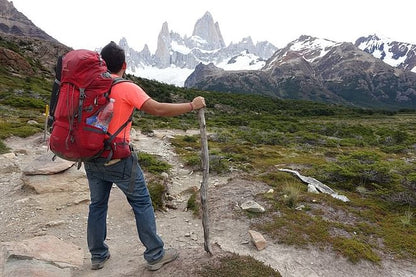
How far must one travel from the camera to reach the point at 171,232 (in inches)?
253

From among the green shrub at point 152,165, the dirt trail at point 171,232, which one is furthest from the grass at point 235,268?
the green shrub at point 152,165

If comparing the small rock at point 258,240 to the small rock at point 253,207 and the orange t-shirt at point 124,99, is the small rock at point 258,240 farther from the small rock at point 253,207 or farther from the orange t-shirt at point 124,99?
the orange t-shirt at point 124,99

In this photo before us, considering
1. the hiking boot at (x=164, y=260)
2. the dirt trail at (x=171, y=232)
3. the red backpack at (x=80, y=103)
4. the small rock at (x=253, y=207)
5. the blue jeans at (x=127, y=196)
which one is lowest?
the dirt trail at (x=171, y=232)

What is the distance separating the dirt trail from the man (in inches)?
12.5

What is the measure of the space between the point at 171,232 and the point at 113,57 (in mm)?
4119

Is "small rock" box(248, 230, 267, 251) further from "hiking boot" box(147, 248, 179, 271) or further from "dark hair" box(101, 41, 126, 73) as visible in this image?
"dark hair" box(101, 41, 126, 73)

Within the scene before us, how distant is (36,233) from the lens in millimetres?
5820

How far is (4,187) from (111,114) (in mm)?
6802

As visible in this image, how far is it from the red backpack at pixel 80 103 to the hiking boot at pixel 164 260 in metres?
1.88

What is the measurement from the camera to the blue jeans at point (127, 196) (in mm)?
3904

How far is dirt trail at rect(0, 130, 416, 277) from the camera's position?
4.75 meters

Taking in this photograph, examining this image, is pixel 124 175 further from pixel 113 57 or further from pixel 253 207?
pixel 253 207

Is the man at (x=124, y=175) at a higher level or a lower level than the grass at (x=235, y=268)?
higher

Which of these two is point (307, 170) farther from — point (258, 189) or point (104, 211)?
point (104, 211)
